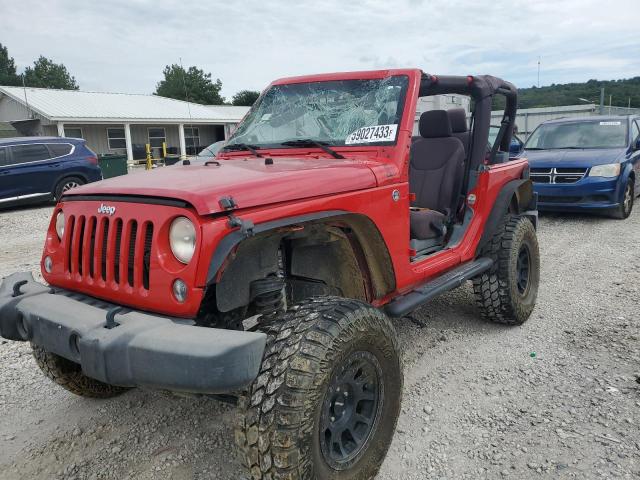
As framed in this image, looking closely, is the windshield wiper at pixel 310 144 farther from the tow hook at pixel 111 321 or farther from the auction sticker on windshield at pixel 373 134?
the tow hook at pixel 111 321

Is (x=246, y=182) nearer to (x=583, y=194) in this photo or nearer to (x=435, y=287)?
(x=435, y=287)

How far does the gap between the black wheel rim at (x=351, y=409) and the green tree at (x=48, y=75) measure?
76.9 m

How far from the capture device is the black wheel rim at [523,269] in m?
4.57

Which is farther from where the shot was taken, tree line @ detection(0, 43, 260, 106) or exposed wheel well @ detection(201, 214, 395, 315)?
tree line @ detection(0, 43, 260, 106)

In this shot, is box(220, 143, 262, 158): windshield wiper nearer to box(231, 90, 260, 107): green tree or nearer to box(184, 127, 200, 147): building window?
box(184, 127, 200, 147): building window

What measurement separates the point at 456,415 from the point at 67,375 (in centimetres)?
233

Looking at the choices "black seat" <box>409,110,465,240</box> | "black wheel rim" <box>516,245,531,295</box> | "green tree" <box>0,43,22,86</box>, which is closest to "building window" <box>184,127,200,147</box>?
"black seat" <box>409,110,465,240</box>

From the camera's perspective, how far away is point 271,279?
2492 millimetres

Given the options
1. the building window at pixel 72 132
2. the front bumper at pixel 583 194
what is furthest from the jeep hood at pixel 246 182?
the building window at pixel 72 132

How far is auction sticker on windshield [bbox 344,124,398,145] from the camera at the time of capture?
10.6 ft

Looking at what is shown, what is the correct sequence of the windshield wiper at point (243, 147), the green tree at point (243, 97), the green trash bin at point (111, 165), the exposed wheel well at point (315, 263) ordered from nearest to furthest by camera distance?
the exposed wheel well at point (315, 263), the windshield wiper at point (243, 147), the green trash bin at point (111, 165), the green tree at point (243, 97)

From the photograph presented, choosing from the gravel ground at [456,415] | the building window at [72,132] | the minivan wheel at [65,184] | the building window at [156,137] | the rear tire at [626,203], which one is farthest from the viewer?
the building window at [156,137]

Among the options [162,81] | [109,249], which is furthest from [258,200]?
[162,81]

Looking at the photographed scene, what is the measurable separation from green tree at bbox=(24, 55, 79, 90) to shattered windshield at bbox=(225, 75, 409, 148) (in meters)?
75.1
